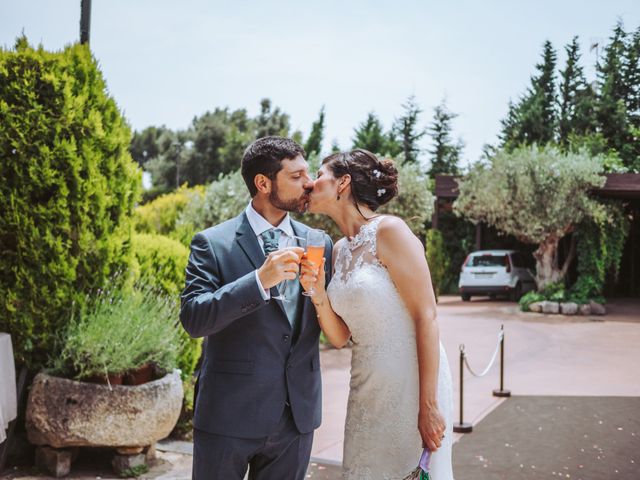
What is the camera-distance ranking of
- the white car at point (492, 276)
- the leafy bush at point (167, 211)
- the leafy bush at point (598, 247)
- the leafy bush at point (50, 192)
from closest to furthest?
the leafy bush at point (50, 192), the leafy bush at point (167, 211), the leafy bush at point (598, 247), the white car at point (492, 276)

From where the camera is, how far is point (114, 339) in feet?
15.8

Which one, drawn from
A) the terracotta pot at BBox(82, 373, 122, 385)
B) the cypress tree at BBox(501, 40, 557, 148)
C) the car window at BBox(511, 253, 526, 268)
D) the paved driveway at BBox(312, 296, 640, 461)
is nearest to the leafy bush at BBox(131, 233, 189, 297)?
the terracotta pot at BBox(82, 373, 122, 385)

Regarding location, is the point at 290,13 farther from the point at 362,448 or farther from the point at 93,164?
the point at 362,448

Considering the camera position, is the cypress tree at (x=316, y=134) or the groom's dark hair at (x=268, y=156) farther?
the cypress tree at (x=316, y=134)

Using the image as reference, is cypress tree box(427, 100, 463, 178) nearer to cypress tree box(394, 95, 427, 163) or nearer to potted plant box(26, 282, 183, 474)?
cypress tree box(394, 95, 427, 163)

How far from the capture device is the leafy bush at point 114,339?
4.71 metres

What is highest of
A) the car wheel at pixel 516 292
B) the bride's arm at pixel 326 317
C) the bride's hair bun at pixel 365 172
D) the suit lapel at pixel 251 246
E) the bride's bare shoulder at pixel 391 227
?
the bride's hair bun at pixel 365 172

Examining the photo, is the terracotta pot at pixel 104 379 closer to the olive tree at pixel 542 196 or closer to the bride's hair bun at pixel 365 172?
the bride's hair bun at pixel 365 172

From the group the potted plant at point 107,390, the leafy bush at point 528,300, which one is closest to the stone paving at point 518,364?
the potted plant at point 107,390

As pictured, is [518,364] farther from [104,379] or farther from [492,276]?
[492,276]

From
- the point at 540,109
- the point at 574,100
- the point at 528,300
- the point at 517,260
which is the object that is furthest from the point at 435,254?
the point at 574,100

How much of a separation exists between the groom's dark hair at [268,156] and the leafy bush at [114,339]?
2668 millimetres

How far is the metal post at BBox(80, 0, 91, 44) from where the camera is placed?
18.6 feet

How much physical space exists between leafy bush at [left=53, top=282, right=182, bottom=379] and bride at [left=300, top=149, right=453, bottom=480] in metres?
2.63
